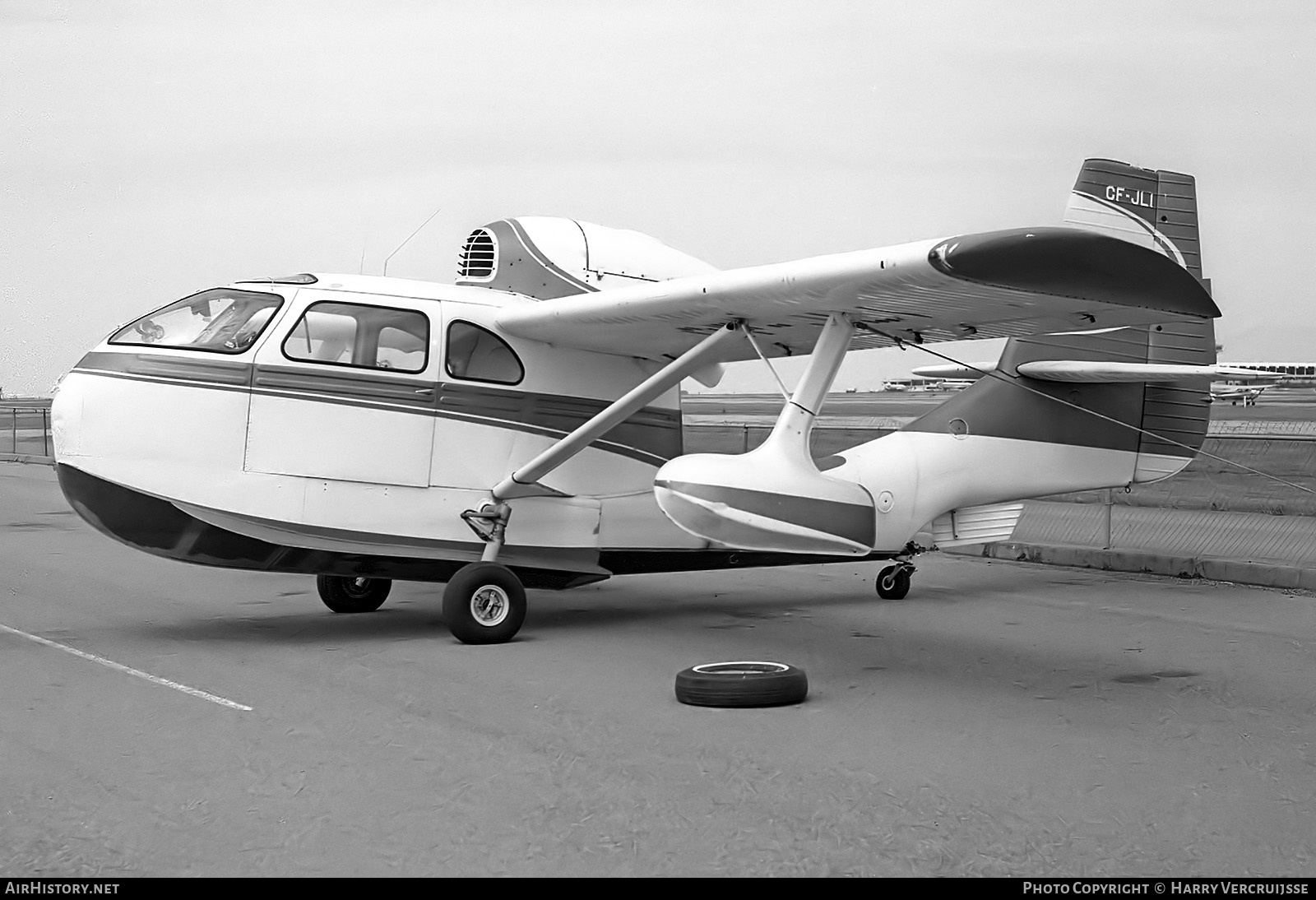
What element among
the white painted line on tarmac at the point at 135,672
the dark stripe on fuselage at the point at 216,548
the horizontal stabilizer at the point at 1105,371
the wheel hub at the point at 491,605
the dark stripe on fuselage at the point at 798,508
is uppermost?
the horizontal stabilizer at the point at 1105,371

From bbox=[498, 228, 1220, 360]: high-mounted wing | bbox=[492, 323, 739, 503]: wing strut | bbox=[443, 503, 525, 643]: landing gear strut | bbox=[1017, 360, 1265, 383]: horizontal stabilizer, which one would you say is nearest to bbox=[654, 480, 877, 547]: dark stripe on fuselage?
bbox=[498, 228, 1220, 360]: high-mounted wing

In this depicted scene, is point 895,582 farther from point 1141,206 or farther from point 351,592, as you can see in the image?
point 351,592

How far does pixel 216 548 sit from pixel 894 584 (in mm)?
6182

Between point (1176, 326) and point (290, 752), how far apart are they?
31.6ft

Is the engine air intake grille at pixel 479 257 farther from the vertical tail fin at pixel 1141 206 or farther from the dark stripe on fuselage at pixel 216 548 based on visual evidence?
the vertical tail fin at pixel 1141 206

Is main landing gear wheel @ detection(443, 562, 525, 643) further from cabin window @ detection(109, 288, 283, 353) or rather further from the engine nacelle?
the engine nacelle

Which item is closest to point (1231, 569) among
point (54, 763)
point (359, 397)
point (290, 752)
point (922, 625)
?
point (922, 625)

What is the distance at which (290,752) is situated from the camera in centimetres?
629

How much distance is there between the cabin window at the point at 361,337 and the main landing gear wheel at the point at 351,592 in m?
2.08

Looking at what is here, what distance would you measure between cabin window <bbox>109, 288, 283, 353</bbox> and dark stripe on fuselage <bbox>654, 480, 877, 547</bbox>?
3.32 metres

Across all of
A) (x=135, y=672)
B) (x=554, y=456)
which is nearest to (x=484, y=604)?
(x=554, y=456)

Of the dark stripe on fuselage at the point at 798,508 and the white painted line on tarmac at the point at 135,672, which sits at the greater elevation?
the dark stripe on fuselage at the point at 798,508

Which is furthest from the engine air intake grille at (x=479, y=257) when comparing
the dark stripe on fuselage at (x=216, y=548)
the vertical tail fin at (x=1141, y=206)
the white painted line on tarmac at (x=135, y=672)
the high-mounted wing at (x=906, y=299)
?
the vertical tail fin at (x=1141, y=206)

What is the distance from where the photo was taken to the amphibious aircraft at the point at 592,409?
8492 millimetres
